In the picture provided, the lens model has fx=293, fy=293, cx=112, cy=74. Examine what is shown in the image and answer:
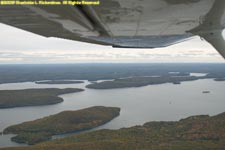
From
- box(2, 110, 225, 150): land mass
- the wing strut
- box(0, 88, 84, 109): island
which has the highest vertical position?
the wing strut

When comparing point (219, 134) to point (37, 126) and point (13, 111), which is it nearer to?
point (37, 126)

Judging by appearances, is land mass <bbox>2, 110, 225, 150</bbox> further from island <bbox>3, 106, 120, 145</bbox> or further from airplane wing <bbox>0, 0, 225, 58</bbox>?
airplane wing <bbox>0, 0, 225, 58</bbox>

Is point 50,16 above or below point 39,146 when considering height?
above

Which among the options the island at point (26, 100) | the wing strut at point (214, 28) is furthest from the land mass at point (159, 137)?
the wing strut at point (214, 28)

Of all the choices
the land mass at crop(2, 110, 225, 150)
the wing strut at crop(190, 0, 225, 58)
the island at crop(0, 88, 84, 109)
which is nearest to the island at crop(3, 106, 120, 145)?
the land mass at crop(2, 110, 225, 150)

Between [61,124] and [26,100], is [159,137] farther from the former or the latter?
[26,100]

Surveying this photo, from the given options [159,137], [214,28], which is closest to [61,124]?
[159,137]

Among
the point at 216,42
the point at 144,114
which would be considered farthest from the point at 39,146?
the point at 216,42

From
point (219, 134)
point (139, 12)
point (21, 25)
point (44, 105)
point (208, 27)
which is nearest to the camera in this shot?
point (139, 12)
